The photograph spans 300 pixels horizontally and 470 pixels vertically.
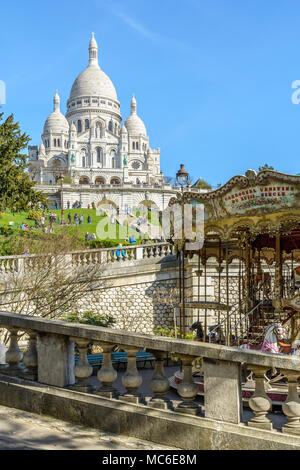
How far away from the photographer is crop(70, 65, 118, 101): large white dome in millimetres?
105750

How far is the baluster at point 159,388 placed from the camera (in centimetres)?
429

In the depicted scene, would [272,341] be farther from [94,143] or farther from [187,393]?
[94,143]

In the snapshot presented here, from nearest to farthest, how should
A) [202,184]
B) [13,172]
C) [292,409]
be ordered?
[292,409] < [13,172] < [202,184]

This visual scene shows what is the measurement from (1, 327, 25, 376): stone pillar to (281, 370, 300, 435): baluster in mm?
3009

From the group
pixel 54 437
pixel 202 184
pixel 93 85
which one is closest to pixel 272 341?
pixel 54 437

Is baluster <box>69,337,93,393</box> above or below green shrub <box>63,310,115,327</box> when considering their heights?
above

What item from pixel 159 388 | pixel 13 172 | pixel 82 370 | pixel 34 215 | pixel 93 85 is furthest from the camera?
pixel 93 85

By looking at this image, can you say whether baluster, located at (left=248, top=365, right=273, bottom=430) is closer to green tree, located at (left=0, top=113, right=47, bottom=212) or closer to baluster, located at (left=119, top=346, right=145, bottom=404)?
baluster, located at (left=119, top=346, right=145, bottom=404)

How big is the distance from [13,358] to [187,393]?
A: 2.22 m

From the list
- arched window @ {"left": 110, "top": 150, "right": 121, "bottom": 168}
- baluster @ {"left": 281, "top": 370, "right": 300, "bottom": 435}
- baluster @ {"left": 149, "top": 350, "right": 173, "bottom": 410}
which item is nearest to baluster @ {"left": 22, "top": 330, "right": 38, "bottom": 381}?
baluster @ {"left": 149, "top": 350, "right": 173, "bottom": 410}

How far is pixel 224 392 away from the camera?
13.0ft

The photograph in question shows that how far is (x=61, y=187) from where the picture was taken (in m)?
66.4

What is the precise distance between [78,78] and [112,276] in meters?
101
